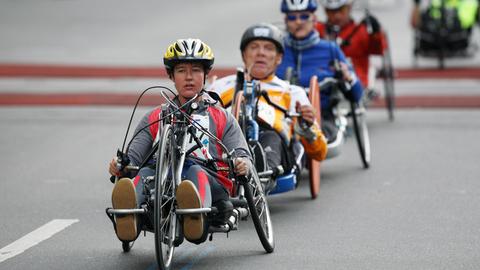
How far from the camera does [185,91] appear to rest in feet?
29.3

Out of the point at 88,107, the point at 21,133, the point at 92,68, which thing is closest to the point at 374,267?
the point at 21,133

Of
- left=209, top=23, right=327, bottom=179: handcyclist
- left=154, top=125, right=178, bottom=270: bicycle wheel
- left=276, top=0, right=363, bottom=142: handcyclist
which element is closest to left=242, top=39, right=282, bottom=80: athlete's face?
left=209, top=23, right=327, bottom=179: handcyclist

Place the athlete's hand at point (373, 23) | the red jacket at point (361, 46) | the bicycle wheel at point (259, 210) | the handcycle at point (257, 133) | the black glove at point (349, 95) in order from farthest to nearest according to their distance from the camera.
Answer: the red jacket at point (361, 46)
the athlete's hand at point (373, 23)
the black glove at point (349, 95)
the handcycle at point (257, 133)
the bicycle wheel at point (259, 210)

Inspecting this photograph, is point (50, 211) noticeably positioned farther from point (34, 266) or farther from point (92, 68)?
point (92, 68)

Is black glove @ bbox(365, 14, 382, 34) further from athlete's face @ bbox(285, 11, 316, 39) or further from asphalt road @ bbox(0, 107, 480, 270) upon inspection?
athlete's face @ bbox(285, 11, 316, 39)

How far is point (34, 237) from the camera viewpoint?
10.0m

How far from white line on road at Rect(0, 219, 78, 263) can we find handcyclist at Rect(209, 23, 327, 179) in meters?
1.63

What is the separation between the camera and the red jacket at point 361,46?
16.3 meters

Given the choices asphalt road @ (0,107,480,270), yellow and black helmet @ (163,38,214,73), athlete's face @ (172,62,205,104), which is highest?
yellow and black helmet @ (163,38,214,73)

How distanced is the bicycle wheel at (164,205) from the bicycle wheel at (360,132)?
5.39 metres

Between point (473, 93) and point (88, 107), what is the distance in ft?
18.6

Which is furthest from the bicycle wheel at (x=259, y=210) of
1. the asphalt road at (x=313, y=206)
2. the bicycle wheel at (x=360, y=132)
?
the bicycle wheel at (x=360, y=132)

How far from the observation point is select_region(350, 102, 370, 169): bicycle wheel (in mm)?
13586

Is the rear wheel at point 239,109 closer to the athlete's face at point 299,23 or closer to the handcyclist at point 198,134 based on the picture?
the handcyclist at point 198,134
